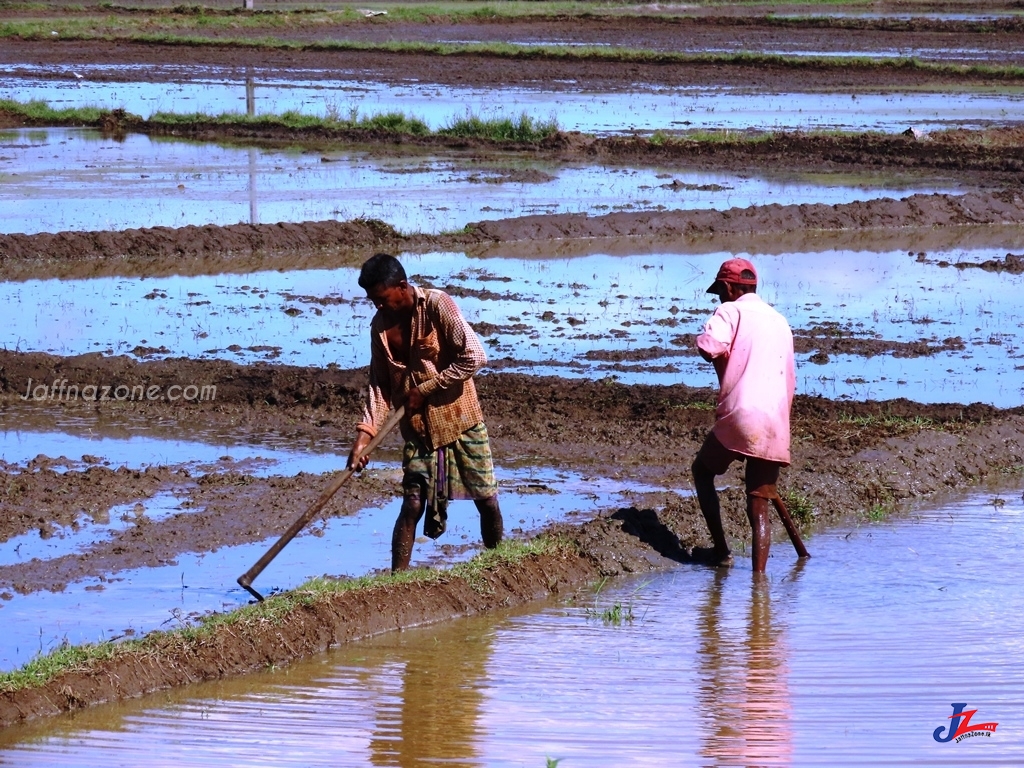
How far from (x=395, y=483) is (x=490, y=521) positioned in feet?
4.78

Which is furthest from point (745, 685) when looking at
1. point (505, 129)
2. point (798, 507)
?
point (505, 129)

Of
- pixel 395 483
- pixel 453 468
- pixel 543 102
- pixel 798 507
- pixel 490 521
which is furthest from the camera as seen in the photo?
pixel 543 102

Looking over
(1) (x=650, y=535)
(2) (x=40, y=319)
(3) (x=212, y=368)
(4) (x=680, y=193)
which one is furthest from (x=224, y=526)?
(4) (x=680, y=193)

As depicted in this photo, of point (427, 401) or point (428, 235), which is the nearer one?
point (427, 401)

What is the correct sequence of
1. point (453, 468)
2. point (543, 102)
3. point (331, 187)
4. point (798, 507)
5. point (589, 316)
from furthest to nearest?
point (543, 102) < point (331, 187) < point (589, 316) < point (798, 507) < point (453, 468)

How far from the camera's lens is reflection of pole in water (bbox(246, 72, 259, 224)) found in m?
14.9

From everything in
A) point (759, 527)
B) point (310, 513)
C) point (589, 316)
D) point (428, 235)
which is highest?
point (428, 235)

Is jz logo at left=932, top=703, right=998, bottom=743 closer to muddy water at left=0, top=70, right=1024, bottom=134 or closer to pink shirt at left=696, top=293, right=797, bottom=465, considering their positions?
pink shirt at left=696, top=293, right=797, bottom=465

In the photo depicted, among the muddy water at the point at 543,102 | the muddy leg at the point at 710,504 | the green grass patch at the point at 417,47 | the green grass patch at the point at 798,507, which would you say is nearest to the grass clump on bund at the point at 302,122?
the muddy water at the point at 543,102

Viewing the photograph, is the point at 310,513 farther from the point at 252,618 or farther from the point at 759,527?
the point at 759,527

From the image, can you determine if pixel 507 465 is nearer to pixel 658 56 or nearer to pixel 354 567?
pixel 354 567

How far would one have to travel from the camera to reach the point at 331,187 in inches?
663

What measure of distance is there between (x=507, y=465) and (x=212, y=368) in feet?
7.84

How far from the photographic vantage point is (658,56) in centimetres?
3050
